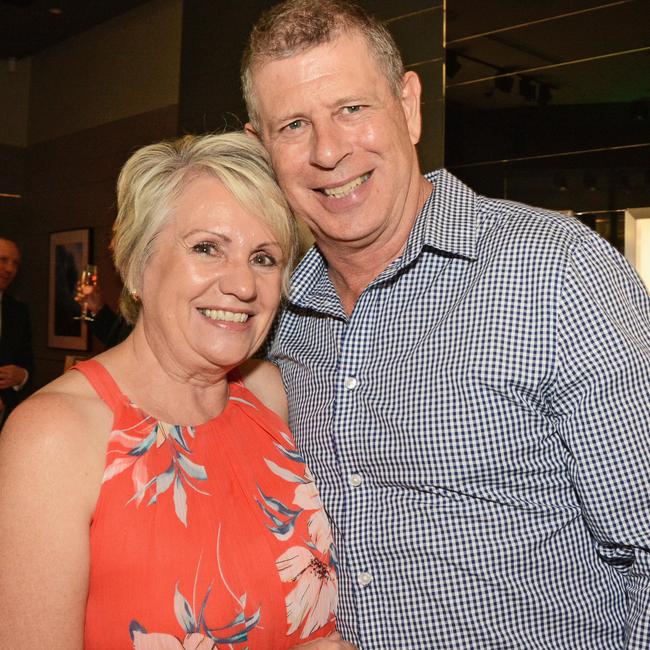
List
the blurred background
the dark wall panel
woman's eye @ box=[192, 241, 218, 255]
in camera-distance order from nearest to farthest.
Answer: woman's eye @ box=[192, 241, 218, 255] → the blurred background → the dark wall panel

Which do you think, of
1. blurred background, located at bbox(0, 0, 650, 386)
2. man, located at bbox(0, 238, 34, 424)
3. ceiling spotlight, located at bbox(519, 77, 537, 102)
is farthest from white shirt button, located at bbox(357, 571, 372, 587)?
man, located at bbox(0, 238, 34, 424)

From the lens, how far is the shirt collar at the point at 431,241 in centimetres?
157

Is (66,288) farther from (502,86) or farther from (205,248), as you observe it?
(205,248)

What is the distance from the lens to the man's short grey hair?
1659mm

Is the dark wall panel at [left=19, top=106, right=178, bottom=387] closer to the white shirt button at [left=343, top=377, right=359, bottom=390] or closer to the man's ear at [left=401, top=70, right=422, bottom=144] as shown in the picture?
the man's ear at [left=401, top=70, right=422, bottom=144]

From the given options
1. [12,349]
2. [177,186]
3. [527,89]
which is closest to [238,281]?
[177,186]

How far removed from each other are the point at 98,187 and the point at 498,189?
4.75 m

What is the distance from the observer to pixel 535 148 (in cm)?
416

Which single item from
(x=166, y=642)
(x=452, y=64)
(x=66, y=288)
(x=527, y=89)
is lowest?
(x=166, y=642)

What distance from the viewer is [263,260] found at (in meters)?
1.72

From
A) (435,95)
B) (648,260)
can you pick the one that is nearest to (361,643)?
(648,260)

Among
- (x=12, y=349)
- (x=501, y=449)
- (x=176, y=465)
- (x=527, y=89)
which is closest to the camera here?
(x=501, y=449)

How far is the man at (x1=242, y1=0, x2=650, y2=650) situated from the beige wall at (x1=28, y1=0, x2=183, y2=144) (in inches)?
210

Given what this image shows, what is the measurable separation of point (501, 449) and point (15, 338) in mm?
4834
